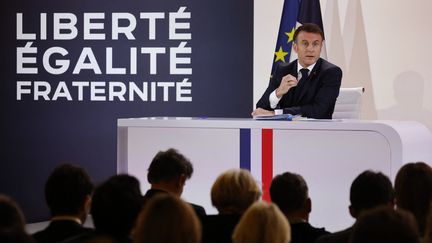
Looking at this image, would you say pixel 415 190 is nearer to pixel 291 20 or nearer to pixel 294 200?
pixel 294 200

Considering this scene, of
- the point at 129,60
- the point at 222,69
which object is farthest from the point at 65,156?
the point at 222,69

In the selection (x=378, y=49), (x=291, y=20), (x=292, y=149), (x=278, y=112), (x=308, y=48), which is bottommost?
(x=292, y=149)

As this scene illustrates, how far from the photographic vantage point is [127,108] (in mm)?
8438

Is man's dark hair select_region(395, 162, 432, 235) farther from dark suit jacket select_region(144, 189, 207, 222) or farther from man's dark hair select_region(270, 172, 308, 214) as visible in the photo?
dark suit jacket select_region(144, 189, 207, 222)

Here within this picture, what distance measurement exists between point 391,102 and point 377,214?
6.39 metres

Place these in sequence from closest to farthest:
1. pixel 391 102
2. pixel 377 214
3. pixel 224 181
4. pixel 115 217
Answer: pixel 377 214, pixel 115 217, pixel 224 181, pixel 391 102

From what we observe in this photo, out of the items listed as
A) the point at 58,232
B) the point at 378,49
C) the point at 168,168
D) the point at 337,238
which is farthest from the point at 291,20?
the point at 58,232

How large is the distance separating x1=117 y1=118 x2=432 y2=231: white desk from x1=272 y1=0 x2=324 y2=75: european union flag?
2927mm

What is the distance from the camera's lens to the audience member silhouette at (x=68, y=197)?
2.86m

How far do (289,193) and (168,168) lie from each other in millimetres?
772

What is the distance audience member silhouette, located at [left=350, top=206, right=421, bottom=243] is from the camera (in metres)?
1.86

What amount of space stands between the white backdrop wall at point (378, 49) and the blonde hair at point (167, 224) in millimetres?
6384

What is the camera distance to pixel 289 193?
3.16 meters

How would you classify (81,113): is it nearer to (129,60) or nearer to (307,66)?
(129,60)
